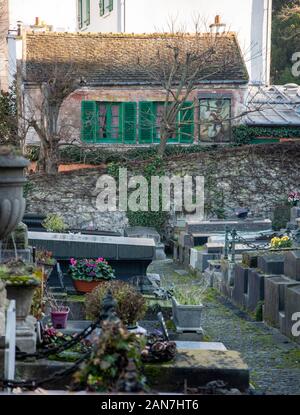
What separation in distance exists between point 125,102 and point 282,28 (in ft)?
65.6

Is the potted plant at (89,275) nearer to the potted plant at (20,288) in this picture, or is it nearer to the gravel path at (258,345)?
the gravel path at (258,345)

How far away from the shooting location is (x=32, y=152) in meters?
32.7

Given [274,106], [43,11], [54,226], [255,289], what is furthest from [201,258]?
[43,11]

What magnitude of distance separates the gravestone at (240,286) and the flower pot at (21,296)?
8419 mm

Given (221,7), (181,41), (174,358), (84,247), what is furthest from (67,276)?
(221,7)

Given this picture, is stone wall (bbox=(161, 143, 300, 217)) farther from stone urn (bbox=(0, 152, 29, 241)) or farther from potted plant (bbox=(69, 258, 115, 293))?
stone urn (bbox=(0, 152, 29, 241))

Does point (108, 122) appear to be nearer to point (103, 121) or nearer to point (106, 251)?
point (103, 121)

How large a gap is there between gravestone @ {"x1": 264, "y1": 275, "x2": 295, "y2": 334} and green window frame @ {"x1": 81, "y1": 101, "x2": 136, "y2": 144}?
59.8 ft

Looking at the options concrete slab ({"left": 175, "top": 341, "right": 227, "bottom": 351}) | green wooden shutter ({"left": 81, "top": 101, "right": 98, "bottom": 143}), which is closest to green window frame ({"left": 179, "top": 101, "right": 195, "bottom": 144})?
green wooden shutter ({"left": 81, "top": 101, "right": 98, "bottom": 143})

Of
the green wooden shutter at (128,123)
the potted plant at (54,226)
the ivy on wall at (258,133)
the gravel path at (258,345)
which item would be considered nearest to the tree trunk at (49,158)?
the green wooden shutter at (128,123)

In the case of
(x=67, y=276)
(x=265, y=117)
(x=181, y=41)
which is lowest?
(x=67, y=276)

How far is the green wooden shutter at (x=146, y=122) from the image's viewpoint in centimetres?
3309

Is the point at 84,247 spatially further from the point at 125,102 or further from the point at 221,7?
the point at 221,7

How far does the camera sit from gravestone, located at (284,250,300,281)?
1516cm
